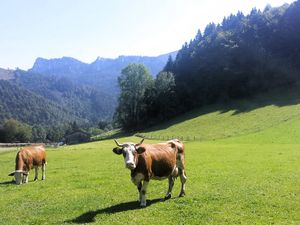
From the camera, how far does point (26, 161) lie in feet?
89.7

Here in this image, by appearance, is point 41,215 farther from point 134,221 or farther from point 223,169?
point 223,169

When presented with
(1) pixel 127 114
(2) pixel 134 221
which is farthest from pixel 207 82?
(2) pixel 134 221

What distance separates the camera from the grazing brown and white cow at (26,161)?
26438 mm

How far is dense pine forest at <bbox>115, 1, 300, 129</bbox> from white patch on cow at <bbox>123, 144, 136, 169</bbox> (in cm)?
10642

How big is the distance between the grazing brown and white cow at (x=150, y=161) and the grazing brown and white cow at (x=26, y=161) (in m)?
12.2

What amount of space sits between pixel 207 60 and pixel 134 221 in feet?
408

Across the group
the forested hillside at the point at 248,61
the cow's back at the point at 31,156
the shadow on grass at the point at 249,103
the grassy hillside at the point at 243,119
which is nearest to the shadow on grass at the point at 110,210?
the cow's back at the point at 31,156

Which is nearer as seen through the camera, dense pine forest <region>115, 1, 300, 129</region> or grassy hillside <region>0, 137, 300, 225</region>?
grassy hillside <region>0, 137, 300, 225</region>

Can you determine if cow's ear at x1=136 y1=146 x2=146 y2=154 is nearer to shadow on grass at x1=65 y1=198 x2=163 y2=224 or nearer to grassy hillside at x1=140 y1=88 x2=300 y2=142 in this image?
shadow on grass at x1=65 y1=198 x2=163 y2=224

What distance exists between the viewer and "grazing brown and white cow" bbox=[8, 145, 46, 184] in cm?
2644

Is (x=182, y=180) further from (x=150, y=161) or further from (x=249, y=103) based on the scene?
(x=249, y=103)

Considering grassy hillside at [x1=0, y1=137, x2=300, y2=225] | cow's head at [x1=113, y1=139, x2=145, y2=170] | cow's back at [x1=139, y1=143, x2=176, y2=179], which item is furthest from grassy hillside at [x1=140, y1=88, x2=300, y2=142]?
cow's head at [x1=113, y1=139, x2=145, y2=170]

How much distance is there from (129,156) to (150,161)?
5.73 feet

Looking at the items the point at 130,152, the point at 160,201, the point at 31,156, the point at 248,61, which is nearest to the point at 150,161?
the point at 130,152
